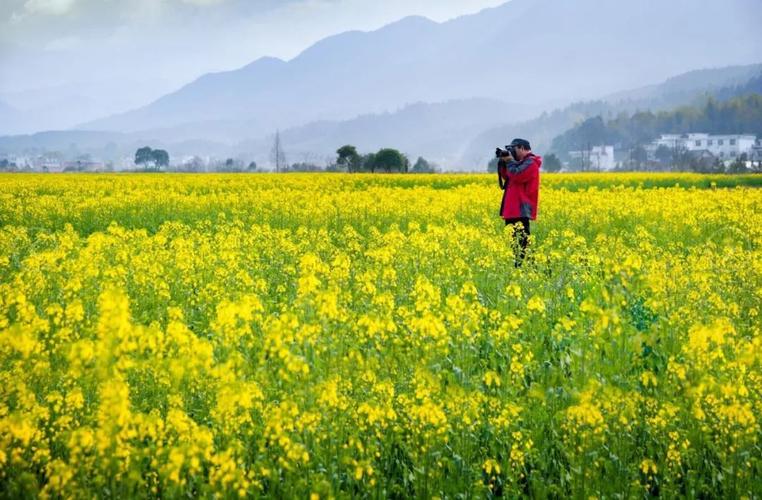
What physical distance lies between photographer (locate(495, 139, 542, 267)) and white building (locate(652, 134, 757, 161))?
6341 inches

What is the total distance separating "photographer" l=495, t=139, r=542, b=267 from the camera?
1087cm

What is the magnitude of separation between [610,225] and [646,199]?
15.6 feet

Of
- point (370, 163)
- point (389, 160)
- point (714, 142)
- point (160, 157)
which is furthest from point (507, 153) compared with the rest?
point (160, 157)

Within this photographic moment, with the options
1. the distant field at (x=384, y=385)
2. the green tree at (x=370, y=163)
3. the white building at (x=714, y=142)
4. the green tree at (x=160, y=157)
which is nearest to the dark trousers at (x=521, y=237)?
the distant field at (x=384, y=385)

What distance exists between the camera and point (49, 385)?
550 cm

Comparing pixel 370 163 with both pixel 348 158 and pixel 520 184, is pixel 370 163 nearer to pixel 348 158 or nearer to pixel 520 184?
pixel 348 158

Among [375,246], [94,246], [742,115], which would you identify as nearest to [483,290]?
[375,246]

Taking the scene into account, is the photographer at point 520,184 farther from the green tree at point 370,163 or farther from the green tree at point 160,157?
the green tree at point 160,157

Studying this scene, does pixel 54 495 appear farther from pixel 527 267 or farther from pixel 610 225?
pixel 610 225

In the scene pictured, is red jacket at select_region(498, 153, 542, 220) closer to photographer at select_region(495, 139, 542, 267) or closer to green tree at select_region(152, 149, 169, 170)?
photographer at select_region(495, 139, 542, 267)

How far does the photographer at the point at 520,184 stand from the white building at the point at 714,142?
16107cm

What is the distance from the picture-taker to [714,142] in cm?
16738

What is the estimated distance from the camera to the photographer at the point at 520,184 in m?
10.9

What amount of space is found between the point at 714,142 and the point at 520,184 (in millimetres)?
175560
